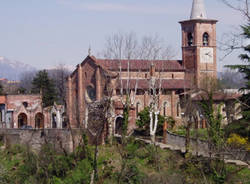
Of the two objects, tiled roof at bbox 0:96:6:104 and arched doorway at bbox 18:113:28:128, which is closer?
arched doorway at bbox 18:113:28:128

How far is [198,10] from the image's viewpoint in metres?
48.5

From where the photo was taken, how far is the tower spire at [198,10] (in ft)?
158

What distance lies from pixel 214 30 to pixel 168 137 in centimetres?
1994

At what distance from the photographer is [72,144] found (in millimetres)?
34781

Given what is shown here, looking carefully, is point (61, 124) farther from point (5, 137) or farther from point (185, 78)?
point (185, 78)

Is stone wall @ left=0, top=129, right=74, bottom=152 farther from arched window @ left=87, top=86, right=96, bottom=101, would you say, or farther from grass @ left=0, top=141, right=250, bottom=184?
arched window @ left=87, top=86, right=96, bottom=101

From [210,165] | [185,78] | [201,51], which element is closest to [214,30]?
[201,51]

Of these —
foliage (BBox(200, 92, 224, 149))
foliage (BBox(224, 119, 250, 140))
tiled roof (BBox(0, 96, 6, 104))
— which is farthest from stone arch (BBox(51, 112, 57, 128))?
foliage (BBox(224, 119, 250, 140))

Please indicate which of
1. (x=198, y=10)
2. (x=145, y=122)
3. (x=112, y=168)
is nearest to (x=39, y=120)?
(x=145, y=122)

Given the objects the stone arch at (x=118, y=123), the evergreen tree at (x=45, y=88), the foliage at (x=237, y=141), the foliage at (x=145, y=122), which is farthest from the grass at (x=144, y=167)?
the evergreen tree at (x=45, y=88)

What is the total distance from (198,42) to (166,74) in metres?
4.95

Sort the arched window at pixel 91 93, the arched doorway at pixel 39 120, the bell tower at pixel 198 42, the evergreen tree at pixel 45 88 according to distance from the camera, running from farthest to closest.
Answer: the evergreen tree at pixel 45 88, the arched doorway at pixel 39 120, the bell tower at pixel 198 42, the arched window at pixel 91 93

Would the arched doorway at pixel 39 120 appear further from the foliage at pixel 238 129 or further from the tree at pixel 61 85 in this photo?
the foliage at pixel 238 129

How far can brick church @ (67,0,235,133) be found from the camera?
4347 centimetres
